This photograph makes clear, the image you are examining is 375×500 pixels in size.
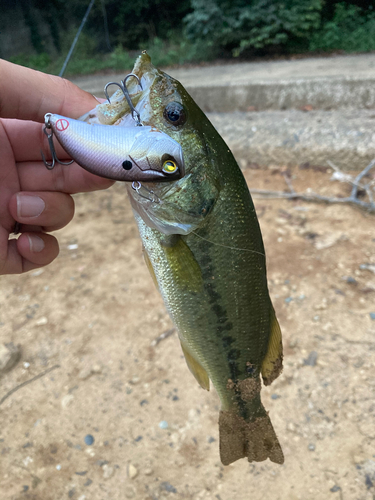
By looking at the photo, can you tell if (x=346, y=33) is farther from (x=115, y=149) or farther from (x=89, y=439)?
(x=89, y=439)

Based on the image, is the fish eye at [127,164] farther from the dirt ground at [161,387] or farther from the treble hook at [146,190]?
the dirt ground at [161,387]

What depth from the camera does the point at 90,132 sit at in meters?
1.00

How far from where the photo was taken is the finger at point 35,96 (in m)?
1.35

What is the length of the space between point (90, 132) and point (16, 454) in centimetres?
217

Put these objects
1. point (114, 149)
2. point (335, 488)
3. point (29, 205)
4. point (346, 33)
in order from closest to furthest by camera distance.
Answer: point (114, 149), point (29, 205), point (335, 488), point (346, 33)

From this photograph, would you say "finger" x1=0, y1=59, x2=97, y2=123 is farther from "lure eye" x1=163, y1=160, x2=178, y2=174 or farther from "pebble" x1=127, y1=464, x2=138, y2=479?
"pebble" x1=127, y1=464, x2=138, y2=479

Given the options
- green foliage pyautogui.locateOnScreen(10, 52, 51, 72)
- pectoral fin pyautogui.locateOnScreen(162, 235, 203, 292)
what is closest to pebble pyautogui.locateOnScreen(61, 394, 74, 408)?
pectoral fin pyautogui.locateOnScreen(162, 235, 203, 292)

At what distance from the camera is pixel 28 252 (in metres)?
1.69

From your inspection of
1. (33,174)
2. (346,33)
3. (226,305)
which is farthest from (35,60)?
(226,305)

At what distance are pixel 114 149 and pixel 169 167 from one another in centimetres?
18

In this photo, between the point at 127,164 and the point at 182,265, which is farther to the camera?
the point at 182,265

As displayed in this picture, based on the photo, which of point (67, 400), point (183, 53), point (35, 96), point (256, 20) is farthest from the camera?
point (183, 53)

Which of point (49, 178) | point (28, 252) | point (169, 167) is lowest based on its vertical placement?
point (28, 252)

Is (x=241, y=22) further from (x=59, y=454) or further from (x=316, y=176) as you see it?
(x=59, y=454)
